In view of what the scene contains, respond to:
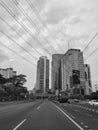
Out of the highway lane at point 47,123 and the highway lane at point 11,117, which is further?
the highway lane at point 11,117

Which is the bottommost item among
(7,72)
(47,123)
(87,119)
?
(47,123)

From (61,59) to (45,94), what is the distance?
143469mm

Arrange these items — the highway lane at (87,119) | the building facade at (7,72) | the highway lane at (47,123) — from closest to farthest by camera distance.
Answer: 1. the highway lane at (47,123)
2. the highway lane at (87,119)
3. the building facade at (7,72)

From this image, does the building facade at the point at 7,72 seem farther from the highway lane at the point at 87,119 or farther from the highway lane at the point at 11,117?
the highway lane at the point at 87,119

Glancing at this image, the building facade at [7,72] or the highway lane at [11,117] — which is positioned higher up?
the building facade at [7,72]

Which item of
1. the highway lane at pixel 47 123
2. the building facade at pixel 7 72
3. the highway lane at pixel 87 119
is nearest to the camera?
the highway lane at pixel 47 123

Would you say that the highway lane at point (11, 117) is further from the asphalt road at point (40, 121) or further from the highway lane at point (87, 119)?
the highway lane at point (87, 119)

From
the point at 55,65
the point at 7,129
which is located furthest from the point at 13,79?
the point at 7,129

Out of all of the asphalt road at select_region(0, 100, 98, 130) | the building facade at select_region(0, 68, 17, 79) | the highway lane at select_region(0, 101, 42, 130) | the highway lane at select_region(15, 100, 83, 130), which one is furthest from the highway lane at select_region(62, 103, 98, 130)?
the building facade at select_region(0, 68, 17, 79)

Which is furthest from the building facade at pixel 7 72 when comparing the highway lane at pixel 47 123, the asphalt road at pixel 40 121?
the highway lane at pixel 47 123

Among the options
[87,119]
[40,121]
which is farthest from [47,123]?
[87,119]

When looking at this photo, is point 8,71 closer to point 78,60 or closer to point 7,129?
point 78,60

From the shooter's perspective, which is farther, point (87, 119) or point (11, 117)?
point (11, 117)

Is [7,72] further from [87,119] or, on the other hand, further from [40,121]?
[40,121]
